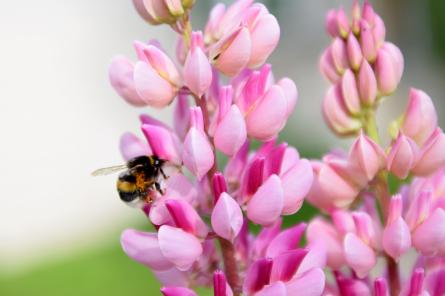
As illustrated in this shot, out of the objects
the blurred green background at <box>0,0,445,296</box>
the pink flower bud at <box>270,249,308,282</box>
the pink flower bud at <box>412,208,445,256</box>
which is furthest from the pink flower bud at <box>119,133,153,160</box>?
the blurred green background at <box>0,0,445,296</box>

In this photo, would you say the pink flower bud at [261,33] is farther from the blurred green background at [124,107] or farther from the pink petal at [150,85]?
the blurred green background at [124,107]

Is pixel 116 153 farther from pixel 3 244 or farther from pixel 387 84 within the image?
pixel 387 84

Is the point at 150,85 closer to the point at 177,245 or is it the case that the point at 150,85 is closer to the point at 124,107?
the point at 177,245

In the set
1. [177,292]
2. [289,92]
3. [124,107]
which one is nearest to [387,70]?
[289,92]

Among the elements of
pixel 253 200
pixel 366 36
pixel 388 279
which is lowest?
pixel 388 279

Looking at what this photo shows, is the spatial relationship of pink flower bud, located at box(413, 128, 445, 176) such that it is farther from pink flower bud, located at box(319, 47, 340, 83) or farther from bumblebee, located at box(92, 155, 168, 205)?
bumblebee, located at box(92, 155, 168, 205)

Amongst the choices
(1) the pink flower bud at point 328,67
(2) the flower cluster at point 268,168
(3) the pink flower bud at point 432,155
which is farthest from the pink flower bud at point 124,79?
(3) the pink flower bud at point 432,155

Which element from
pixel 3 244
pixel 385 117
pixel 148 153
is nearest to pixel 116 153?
pixel 3 244
